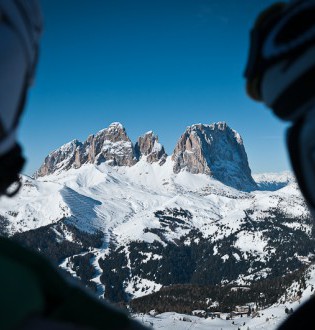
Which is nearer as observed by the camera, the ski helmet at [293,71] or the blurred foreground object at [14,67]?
the ski helmet at [293,71]

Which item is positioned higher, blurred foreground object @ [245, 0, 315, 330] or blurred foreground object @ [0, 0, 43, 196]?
blurred foreground object @ [0, 0, 43, 196]

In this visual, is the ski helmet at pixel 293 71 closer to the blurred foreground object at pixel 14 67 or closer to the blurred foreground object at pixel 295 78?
the blurred foreground object at pixel 295 78

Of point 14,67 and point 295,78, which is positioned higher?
point 14,67

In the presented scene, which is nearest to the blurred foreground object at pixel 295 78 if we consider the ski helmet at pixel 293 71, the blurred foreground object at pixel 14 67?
the ski helmet at pixel 293 71

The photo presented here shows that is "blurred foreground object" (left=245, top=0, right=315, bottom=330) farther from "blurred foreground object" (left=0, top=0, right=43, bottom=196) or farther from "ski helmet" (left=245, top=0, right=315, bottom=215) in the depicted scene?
"blurred foreground object" (left=0, top=0, right=43, bottom=196)

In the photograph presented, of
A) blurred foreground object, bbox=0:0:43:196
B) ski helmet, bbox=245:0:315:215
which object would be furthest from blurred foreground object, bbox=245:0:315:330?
blurred foreground object, bbox=0:0:43:196

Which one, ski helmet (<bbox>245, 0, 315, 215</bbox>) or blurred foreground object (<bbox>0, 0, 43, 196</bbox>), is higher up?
blurred foreground object (<bbox>0, 0, 43, 196</bbox>)

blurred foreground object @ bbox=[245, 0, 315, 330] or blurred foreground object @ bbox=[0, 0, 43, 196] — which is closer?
blurred foreground object @ bbox=[245, 0, 315, 330]

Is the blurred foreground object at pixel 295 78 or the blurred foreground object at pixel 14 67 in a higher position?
the blurred foreground object at pixel 14 67

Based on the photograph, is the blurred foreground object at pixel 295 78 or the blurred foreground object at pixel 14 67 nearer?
the blurred foreground object at pixel 295 78

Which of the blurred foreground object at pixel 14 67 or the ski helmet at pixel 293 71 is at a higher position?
the blurred foreground object at pixel 14 67

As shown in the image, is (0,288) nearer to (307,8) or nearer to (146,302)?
(307,8)

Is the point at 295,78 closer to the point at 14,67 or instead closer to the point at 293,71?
the point at 293,71

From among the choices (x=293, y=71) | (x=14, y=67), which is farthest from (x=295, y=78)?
(x=14, y=67)
